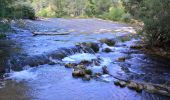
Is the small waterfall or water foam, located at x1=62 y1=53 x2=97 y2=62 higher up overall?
the small waterfall

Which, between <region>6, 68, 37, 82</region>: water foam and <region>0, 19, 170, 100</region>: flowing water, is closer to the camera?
<region>0, 19, 170, 100</region>: flowing water

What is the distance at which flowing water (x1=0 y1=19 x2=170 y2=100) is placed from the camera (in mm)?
10961

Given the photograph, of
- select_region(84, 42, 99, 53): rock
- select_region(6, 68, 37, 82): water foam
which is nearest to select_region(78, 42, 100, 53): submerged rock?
select_region(84, 42, 99, 53): rock

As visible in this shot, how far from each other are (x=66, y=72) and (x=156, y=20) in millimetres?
6910

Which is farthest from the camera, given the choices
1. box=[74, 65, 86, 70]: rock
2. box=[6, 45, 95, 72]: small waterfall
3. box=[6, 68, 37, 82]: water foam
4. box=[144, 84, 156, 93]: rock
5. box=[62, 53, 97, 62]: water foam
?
box=[62, 53, 97, 62]: water foam

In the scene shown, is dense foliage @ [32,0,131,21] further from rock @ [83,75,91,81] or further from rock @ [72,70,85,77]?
rock @ [83,75,91,81]

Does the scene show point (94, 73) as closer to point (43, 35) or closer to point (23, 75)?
point (23, 75)

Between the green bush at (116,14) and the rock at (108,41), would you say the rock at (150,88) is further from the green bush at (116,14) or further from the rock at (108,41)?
the green bush at (116,14)

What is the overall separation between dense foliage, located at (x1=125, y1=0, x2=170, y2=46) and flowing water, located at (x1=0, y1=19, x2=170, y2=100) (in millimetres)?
1505

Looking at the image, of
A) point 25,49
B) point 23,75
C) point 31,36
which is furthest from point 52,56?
point 31,36

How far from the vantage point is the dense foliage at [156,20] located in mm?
16844

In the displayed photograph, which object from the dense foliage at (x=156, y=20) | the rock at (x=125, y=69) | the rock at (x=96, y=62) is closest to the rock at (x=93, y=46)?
the rock at (x=96, y=62)

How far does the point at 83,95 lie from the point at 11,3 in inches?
274

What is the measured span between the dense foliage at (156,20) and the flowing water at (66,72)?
1505 millimetres
